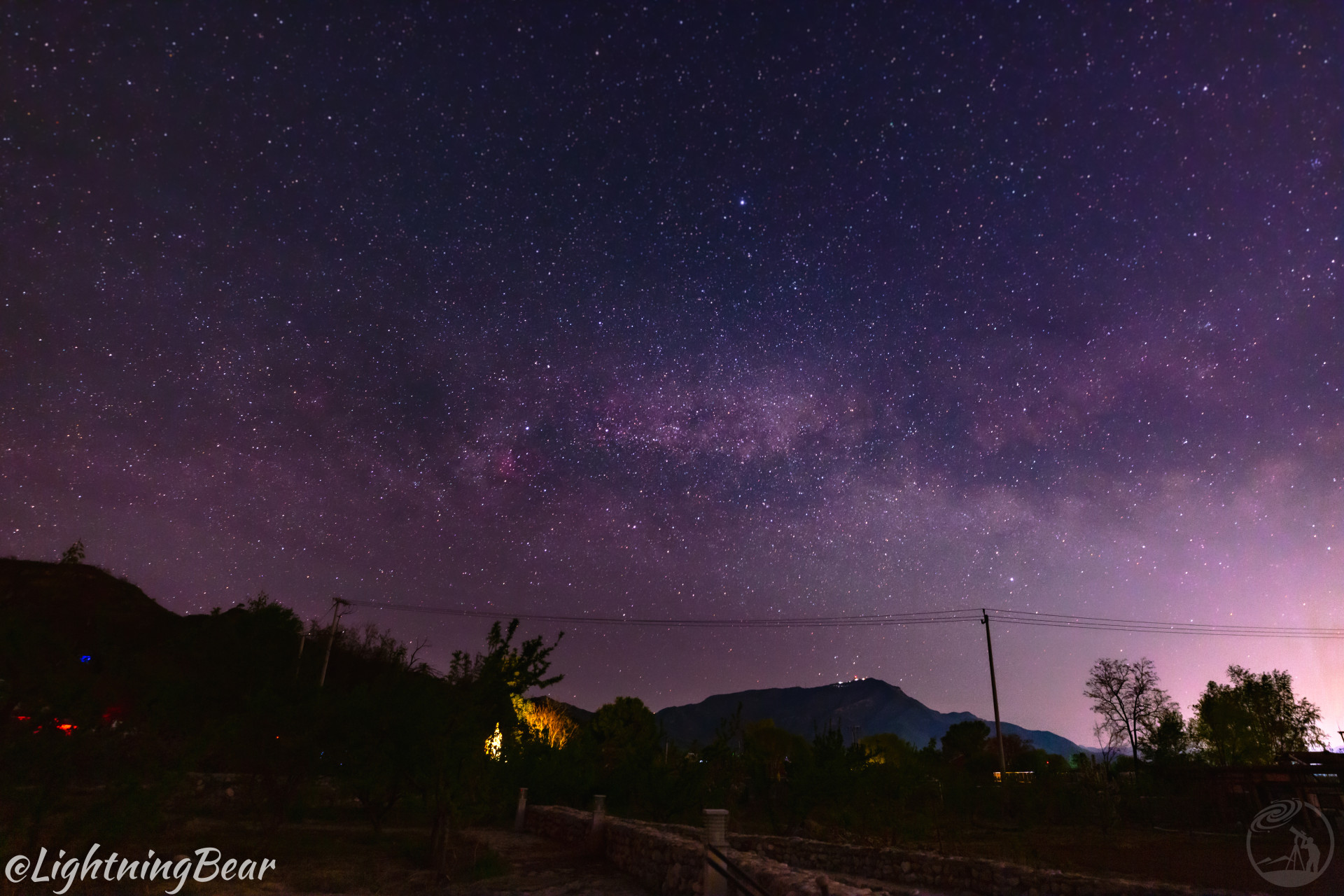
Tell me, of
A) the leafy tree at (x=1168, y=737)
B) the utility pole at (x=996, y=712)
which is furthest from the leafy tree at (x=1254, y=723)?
the utility pole at (x=996, y=712)

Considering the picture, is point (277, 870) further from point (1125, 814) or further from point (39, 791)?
point (1125, 814)

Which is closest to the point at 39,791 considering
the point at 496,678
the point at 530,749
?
the point at 496,678

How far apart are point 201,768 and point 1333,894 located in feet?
135

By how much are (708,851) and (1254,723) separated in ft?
257

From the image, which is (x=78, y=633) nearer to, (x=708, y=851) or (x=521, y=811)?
(x=521, y=811)

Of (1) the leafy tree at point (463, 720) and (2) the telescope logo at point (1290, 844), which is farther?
(2) the telescope logo at point (1290, 844)

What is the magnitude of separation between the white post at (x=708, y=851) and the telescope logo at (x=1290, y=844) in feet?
49.1

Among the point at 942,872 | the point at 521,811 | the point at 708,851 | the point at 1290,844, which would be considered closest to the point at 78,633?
the point at 521,811

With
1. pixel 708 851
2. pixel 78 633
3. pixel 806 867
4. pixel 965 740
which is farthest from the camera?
pixel 965 740

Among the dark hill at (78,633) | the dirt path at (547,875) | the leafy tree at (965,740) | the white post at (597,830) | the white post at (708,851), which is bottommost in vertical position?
the dirt path at (547,875)

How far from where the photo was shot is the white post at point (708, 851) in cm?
1215

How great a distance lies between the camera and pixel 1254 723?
212 ft

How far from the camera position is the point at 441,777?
15.7 meters

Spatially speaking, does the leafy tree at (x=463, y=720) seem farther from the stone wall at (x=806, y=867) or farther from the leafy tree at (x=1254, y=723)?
the leafy tree at (x=1254, y=723)
